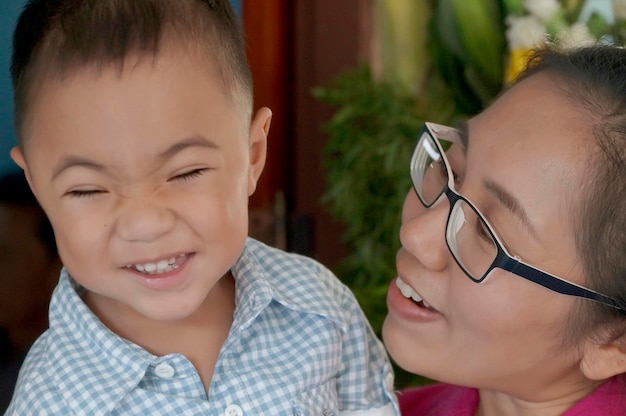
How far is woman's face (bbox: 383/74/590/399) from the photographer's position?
3.85 ft

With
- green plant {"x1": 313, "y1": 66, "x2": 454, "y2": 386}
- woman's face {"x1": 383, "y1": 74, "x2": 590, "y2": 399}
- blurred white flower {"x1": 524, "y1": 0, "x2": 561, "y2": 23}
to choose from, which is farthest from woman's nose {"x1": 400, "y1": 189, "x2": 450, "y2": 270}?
blurred white flower {"x1": 524, "y1": 0, "x2": 561, "y2": 23}

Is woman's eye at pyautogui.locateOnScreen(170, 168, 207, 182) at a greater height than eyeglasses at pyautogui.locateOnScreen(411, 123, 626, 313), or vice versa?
woman's eye at pyautogui.locateOnScreen(170, 168, 207, 182)

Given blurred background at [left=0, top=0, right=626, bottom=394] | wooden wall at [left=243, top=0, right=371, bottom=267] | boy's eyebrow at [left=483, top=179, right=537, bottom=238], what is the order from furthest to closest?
wooden wall at [left=243, top=0, right=371, bottom=267] < blurred background at [left=0, top=0, right=626, bottom=394] < boy's eyebrow at [left=483, top=179, right=537, bottom=238]

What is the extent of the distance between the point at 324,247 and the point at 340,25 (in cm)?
76

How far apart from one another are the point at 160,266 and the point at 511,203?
0.48 metres

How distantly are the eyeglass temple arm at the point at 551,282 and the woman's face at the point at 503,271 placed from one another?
0.04ft

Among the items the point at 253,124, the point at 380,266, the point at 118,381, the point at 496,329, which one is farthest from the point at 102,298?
the point at 380,266

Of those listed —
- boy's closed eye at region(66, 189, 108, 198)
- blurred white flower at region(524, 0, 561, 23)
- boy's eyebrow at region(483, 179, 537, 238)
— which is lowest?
boy's eyebrow at region(483, 179, 537, 238)

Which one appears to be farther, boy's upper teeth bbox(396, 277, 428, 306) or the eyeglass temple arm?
boy's upper teeth bbox(396, 277, 428, 306)

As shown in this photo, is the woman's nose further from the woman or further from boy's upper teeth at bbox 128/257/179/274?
boy's upper teeth at bbox 128/257/179/274

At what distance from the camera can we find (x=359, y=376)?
1.40m

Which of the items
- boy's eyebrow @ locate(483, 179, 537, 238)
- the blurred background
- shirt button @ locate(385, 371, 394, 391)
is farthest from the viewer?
the blurred background

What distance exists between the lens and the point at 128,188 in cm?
109

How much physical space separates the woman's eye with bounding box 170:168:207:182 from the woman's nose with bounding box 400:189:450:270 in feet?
1.04
